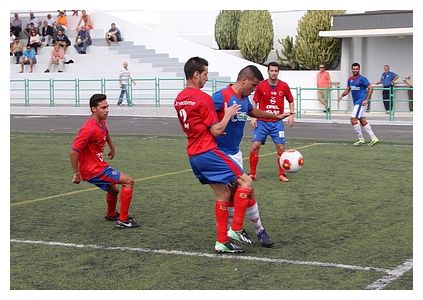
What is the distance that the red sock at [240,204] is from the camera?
8.76 meters

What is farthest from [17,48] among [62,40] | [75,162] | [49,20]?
[75,162]

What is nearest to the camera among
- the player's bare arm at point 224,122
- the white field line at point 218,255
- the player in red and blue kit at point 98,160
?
the white field line at point 218,255

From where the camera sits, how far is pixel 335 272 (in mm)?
7801

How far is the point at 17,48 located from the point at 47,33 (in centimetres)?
170

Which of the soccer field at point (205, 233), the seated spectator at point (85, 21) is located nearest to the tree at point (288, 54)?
the seated spectator at point (85, 21)

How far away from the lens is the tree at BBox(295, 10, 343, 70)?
35500mm

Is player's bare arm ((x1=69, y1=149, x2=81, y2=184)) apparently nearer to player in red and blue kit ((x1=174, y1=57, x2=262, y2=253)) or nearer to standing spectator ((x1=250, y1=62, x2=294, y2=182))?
player in red and blue kit ((x1=174, y1=57, x2=262, y2=253))

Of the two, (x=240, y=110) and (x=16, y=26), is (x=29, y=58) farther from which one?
(x=240, y=110)

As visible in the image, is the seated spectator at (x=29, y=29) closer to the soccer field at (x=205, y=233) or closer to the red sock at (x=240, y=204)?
the soccer field at (x=205, y=233)

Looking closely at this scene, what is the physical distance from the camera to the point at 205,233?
9742mm

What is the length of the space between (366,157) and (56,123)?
1388 cm

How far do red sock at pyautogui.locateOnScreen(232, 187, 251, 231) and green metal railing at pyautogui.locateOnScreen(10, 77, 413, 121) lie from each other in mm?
21859

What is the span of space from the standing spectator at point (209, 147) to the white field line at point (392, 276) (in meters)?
1.61

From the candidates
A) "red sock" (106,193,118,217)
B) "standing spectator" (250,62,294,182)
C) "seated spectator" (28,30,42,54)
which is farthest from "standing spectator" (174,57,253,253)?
"seated spectator" (28,30,42,54)
